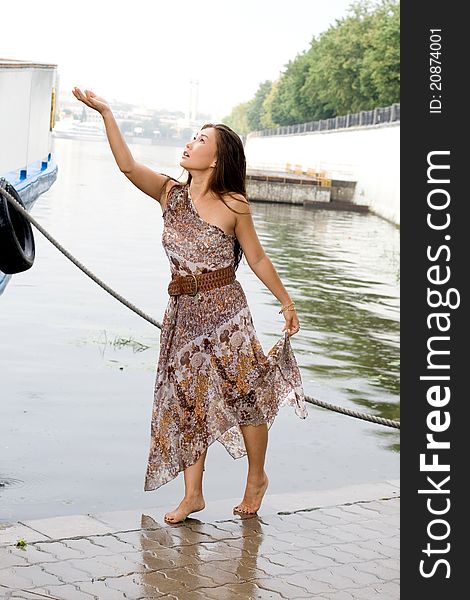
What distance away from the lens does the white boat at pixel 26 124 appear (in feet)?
34.4

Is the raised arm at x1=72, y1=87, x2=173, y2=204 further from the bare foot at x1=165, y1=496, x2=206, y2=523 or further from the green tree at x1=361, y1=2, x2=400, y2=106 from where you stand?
the green tree at x1=361, y1=2, x2=400, y2=106

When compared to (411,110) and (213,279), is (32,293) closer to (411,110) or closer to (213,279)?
(213,279)

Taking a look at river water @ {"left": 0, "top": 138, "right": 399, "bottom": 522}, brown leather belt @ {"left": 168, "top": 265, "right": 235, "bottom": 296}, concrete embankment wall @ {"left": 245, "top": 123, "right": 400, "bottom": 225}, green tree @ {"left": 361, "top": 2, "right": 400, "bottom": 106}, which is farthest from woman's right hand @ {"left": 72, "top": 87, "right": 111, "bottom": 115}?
green tree @ {"left": 361, "top": 2, "right": 400, "bottom": 106}

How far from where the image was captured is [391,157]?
49156 mm

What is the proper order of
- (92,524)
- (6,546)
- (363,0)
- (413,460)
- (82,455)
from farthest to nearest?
(363,0), (82,455), (92,524), (6,546), (413,460)

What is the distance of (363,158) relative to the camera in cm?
5744

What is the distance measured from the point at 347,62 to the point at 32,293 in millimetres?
67085

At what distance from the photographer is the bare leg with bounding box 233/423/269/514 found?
5.99 meters

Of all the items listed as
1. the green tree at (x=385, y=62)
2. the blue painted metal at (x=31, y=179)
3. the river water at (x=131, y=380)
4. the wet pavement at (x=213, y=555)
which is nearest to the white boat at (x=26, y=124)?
the blue painted metal at (x=31, y=179)

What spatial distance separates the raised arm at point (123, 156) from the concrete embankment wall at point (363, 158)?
34.7m

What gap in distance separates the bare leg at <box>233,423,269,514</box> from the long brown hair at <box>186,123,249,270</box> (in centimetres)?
82

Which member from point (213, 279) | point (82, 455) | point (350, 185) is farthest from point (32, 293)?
point (350, 185)

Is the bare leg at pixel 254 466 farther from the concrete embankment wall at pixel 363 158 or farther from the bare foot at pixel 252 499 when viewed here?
the concrete embankment wall at pixel 363 158

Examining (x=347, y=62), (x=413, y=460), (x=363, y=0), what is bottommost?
(x=413, y=460)
